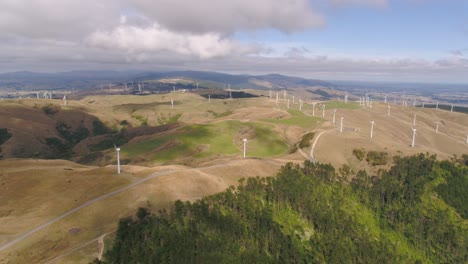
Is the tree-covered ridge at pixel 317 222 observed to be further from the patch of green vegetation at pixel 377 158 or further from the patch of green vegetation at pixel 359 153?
the patch of green vegetation at pixel 359 153

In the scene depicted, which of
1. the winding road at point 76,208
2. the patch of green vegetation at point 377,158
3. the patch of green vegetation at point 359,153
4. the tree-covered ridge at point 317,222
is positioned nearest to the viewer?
the winding road at point 76,208

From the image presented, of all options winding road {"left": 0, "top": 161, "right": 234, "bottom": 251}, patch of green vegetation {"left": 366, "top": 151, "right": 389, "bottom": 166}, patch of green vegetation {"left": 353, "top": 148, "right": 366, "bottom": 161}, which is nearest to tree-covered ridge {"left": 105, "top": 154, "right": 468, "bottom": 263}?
patch of green vegetation {"left": 366, "top": 151, "right": 389, "bottom": 166}

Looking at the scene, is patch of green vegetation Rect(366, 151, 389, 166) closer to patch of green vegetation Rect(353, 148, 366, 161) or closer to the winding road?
patch of green vegetation Rect(353, 148, 366, 161)

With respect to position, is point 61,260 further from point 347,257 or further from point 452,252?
point 452,252

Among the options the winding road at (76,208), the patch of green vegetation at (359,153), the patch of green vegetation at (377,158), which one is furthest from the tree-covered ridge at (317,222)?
the patch of green vegetation at (359,153)

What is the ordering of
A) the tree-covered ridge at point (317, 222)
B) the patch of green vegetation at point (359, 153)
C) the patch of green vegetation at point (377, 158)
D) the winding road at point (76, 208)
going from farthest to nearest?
the patch of green vegetation at point (359, 153) < the patch of green vegetation at point (377, 158) < the tree-covered ridge at point (317, 222) < the winding road at point (76, 208)
